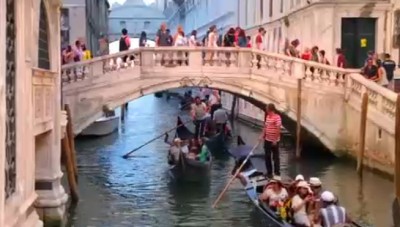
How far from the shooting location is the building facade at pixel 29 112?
587 cm

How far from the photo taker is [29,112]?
689cm

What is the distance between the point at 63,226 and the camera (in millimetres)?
8977

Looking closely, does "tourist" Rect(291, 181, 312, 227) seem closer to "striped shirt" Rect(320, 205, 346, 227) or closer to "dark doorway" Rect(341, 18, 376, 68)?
"striped shirt" Rect(320, 205, 346, 227)

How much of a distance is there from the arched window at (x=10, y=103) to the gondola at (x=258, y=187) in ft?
9.52

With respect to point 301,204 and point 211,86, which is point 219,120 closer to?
point 211,86

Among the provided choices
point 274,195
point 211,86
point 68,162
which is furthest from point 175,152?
point 274,195

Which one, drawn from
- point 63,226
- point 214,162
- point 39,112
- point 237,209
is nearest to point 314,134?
point 214,162

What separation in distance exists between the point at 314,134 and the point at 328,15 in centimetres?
320

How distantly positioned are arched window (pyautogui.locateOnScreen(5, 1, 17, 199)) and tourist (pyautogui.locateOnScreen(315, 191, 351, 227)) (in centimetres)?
270

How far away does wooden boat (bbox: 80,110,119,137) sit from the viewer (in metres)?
19.6

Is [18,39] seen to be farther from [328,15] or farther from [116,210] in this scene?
[328,15]

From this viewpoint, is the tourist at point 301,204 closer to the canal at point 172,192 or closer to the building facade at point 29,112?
the canal at point 172,192

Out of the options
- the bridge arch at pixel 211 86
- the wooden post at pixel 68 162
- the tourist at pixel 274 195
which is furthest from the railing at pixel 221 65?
the tourist at pixel 274 195

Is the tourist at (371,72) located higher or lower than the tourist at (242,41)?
lower
